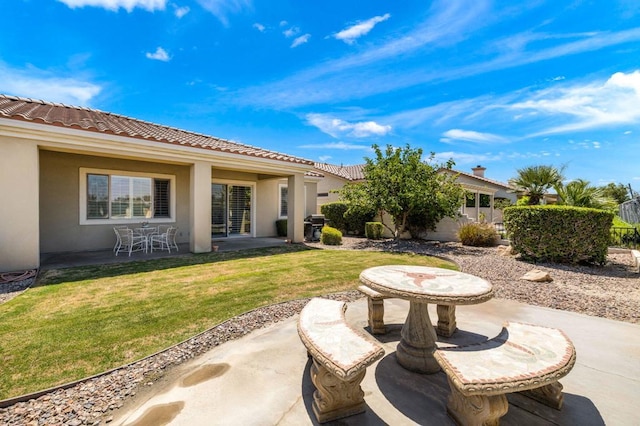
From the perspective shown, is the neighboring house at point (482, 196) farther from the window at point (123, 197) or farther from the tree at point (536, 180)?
the window at point (123, 197)

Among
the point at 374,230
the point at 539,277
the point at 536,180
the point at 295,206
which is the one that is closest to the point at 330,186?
the point at 374,230

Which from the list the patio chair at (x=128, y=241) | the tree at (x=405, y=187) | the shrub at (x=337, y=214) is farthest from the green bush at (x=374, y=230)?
the patio chair at (x=128, y=241)

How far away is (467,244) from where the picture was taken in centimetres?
1456

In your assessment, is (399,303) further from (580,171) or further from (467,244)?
(580,171)

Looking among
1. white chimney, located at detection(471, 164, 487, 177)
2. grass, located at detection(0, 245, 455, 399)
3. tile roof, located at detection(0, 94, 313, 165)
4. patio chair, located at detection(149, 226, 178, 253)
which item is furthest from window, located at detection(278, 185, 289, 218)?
white chimney, located at detection(471, 164, 487, 177)

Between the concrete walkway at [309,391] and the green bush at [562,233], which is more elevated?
the green bush at [562,233]

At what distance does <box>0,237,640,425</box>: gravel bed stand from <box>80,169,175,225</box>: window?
489cm

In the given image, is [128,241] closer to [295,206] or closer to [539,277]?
[295,206]

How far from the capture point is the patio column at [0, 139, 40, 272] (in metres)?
7.24

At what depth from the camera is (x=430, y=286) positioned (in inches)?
136

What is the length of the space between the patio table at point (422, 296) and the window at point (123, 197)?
11.5 meters

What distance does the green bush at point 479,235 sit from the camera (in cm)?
1397

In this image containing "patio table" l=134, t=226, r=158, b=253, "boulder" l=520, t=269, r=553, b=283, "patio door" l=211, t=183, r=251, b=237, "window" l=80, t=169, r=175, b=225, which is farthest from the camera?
"patio door" l=211, t=183, r=251, b=237

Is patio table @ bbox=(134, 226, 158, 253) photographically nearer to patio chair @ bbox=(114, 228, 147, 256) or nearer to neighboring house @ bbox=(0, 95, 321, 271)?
patio chair @ bbox=(114, 228, 147, 256)
